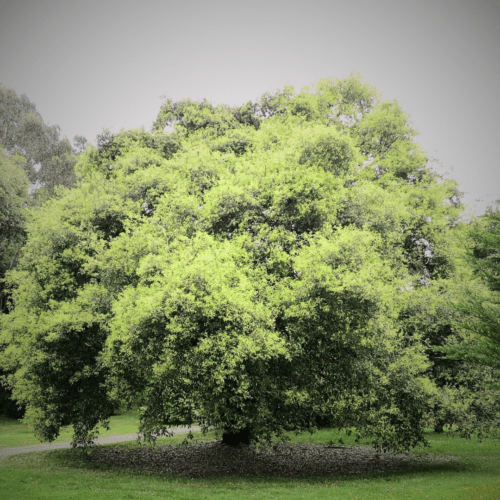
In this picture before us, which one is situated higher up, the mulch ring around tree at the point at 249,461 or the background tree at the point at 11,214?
the background tree at the point at 11,214

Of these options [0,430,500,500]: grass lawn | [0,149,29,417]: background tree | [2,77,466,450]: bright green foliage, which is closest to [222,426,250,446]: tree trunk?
[2,77,466,450]: bright green foliage

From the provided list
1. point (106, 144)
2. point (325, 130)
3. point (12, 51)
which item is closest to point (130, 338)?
point (325, 130)

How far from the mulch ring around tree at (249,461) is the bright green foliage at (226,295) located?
90.1 inches

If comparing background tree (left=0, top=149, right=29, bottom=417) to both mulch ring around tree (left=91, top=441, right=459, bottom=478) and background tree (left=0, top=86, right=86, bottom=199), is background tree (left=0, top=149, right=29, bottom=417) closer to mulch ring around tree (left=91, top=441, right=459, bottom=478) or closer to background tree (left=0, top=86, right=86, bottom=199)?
background tree (left=0, top=86, right=86, bottom=199)

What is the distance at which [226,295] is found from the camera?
11695 mm

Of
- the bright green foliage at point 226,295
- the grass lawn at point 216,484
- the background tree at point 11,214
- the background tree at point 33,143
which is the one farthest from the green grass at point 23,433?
the background tree at point 33,143

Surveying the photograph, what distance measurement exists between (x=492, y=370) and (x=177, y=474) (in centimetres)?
1464

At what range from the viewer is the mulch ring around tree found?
15.6 meters

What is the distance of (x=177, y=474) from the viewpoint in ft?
47.4

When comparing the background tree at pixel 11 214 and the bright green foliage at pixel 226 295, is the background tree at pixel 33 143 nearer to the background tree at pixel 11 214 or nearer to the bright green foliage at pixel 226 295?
the background tree at pixel 11 214

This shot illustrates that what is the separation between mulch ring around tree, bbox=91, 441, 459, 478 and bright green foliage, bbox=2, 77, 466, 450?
2.29 metres

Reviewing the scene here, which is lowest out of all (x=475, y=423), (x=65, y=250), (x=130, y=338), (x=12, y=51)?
(x=475, y=423)

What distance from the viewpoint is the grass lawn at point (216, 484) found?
10.7 metres

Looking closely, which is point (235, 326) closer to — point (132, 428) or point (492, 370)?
point (492, 370)
